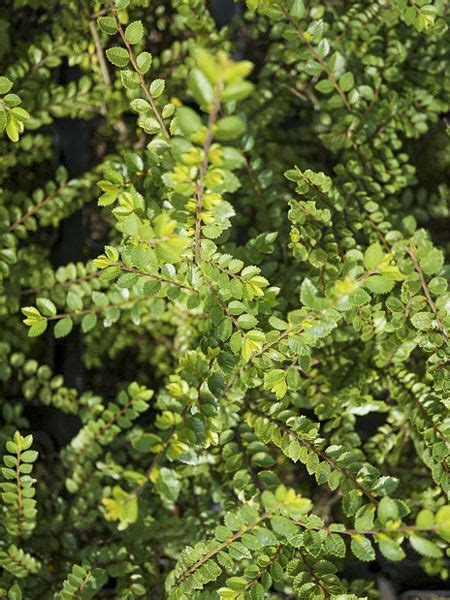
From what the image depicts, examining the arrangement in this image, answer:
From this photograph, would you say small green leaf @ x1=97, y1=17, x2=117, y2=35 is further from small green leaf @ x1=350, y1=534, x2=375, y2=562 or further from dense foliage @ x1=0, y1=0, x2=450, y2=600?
small green leaf @ x1=350, y1=534, x2=375, y2=562

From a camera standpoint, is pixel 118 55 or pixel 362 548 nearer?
pixel 362 548

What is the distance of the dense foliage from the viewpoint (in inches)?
39.3

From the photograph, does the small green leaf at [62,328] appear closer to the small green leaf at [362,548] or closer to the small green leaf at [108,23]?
the small green leaf at [108,23]

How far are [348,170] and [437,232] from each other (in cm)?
119

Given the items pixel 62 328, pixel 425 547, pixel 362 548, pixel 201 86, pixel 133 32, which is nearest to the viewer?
pixel 201 86

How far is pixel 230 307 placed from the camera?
3.65 feet

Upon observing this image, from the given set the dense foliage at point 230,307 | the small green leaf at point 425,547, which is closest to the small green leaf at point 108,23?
the dense foliage at point 230,307

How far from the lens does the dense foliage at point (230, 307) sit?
1.00 m

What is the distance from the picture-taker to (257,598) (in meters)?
1.07

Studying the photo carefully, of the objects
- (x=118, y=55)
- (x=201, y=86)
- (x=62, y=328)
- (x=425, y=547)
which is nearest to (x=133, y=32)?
(x=118, y=55)

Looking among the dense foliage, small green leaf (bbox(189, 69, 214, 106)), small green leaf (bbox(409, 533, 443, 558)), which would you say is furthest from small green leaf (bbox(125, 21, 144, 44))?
small green leaf (bbox(409, 533, 443, 558))

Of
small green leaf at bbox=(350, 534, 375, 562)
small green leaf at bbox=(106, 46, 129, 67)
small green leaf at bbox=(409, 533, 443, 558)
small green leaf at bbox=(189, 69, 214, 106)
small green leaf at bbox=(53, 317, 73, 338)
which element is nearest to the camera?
small green leaf at bbox=(189, 69, 214, 106)

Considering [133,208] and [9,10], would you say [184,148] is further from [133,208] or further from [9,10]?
[9,10]

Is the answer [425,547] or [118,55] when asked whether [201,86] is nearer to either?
[118,55]
